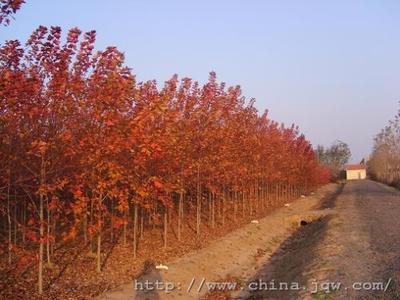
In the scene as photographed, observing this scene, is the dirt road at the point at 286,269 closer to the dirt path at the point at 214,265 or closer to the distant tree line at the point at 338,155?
the dirt path at the point at 214,265

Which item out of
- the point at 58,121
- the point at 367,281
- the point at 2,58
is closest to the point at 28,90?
the point at 2,58

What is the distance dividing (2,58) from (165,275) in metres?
6.86

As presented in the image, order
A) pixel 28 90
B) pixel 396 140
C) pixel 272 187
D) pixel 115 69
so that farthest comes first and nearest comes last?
pixel 396 140 < pixel 272 187 < pixel 115 69 < pixel 28 90

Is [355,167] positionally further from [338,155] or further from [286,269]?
[286,269]

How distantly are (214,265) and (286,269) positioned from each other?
225 centimetres

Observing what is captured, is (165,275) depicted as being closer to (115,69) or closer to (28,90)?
(115,69)

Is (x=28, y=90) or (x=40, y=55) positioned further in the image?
(x=40, y=55)

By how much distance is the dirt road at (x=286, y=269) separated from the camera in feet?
34.2

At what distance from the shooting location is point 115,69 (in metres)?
10.6

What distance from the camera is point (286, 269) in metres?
15.2

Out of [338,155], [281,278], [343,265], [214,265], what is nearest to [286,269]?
[281,278]

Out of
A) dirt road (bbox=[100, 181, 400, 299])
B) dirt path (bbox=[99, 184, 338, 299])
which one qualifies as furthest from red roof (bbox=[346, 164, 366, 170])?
dirt road (bbox=[100, 181, 400, 299])

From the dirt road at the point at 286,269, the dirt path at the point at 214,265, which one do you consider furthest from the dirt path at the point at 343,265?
the dirt path at the point at 214,265

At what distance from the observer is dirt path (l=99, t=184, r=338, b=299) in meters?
11.4
